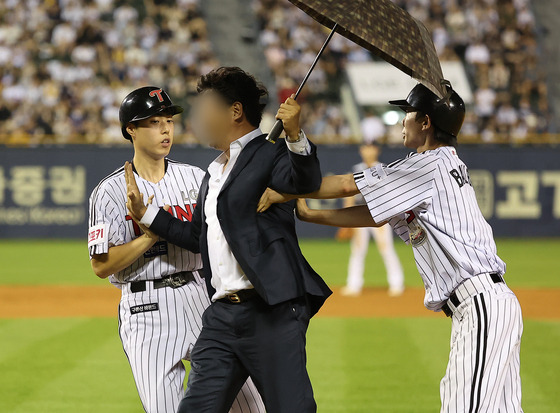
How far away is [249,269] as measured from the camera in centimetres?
388

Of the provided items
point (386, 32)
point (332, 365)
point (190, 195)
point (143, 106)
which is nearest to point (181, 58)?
point (332, 365)

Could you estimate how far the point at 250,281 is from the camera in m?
3.91

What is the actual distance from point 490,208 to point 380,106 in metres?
4.54

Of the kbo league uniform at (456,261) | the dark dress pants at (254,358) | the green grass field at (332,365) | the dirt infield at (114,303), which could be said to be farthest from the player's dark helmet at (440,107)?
the dirt infield at (114,303)

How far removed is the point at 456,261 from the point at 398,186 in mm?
494

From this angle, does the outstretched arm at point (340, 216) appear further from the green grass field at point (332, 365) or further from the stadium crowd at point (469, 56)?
the stadium crowd at point (469, 56)

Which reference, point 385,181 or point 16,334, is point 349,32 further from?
point 16,334

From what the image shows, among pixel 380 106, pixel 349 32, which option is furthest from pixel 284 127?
pixel 380 106

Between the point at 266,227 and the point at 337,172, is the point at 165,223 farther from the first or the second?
the point at 337,172

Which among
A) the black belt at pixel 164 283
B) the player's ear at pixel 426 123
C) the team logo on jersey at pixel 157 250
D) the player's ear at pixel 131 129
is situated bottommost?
the black belt at pixel 164 283

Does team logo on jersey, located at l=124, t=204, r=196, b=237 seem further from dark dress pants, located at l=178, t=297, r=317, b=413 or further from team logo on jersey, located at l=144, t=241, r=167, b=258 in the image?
dark dress pants, located at l=178, t=297, r=317, b=413

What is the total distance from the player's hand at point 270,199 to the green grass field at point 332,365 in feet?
10.3

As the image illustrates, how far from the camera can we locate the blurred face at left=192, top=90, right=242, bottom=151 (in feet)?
13.6

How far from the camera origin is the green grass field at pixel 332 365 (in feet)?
22.5
